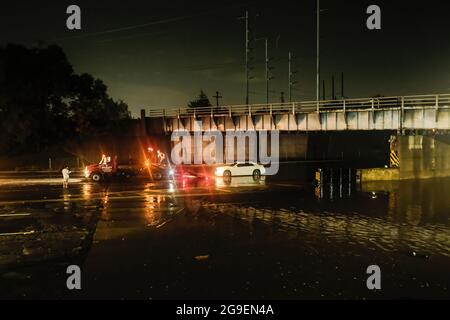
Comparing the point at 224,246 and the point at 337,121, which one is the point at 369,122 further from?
the point at 224,246

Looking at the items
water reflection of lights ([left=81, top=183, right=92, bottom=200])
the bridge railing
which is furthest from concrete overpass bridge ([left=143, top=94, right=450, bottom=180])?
water reflection of lights ([left=81, top=183, right=92, bottom=200])

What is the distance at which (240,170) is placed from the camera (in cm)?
3753

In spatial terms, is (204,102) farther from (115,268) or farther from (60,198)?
(115,268)

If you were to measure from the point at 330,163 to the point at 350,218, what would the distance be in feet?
120

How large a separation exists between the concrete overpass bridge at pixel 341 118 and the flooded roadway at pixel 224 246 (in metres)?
7.13

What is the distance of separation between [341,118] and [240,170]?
9.09 metres

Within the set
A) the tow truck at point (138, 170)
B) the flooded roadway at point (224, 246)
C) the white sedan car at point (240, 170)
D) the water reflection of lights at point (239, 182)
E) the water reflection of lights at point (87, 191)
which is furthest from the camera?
the white sedan car at point (240, 170)

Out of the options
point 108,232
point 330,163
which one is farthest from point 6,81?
point 108,232

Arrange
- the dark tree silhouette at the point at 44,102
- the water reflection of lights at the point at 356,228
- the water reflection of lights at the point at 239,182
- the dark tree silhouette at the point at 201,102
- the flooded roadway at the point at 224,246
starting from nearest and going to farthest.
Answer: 1. the flooded roadway at the point at 224,246
2. the water reflection of lights at the point at 356,228
3. the water reflection of lights at the point at 239,182
4. the dark tree silhouette at the point at 44,102
5. the dark tree silhouette at the point at 201,102

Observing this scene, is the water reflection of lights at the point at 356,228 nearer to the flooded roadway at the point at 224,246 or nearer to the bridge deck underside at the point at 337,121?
the flooded roadway at the point at 224,246

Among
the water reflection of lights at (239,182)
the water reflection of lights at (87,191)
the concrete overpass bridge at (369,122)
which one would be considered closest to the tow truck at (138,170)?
the water reflection of lights at (87,191)

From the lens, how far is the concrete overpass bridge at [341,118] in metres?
30.4

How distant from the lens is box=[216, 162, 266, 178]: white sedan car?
1455 inches

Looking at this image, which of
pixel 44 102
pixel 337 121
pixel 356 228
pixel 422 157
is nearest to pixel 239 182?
pixel 337 121
